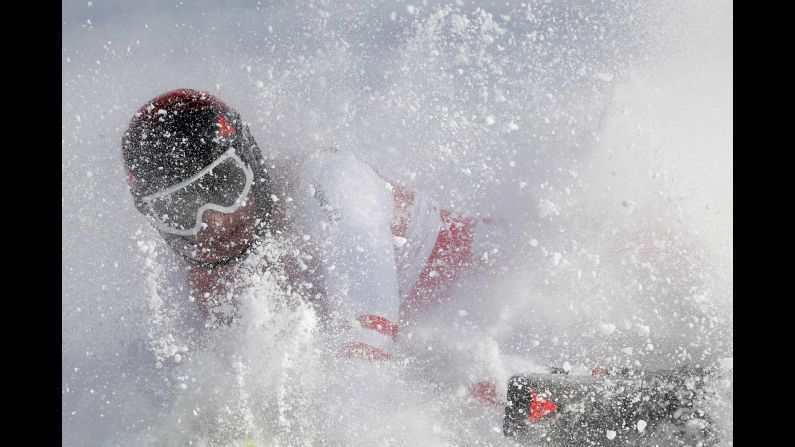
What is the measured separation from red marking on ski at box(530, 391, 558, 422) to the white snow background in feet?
1.38

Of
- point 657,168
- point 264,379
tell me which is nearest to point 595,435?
point 264,379

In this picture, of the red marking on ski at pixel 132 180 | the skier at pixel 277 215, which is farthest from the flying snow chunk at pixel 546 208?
the red marking on ski at pixel 132 180

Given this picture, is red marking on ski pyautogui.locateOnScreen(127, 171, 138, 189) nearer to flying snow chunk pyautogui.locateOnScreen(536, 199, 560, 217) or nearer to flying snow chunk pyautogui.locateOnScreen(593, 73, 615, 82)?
flying snow chunk pyautogui.locateOnScreen(536, 199, 560, 217)

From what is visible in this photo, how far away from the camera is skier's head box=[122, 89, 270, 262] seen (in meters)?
1.53

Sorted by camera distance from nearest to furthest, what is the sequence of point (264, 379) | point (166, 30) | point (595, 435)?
point (595, 435) < point (264, 379) < point (166, 30)

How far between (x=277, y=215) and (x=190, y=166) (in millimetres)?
414

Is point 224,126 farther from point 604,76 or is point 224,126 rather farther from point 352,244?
point 604,76

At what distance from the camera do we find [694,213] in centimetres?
253

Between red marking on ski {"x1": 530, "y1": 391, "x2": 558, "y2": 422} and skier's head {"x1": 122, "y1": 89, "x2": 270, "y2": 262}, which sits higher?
skier's head {"x1": 122, "y1": 89, "x2": 270, "y2": 262}

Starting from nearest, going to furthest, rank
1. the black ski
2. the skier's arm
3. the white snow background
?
the black ski, the skier's arm, the white snow background

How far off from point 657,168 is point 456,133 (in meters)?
1.00

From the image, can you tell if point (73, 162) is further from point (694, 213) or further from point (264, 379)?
point (694, 213)

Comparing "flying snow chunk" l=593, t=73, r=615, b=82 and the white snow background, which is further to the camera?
"flying snow chunk" l=593, t=73, r=615, b=82

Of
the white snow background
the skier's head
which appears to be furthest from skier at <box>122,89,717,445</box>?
the white snow background
